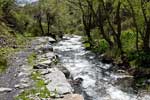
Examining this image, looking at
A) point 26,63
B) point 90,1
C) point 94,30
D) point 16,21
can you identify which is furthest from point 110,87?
point 16,21

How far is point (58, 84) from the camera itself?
15.8 meters

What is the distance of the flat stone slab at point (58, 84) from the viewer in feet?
48.4

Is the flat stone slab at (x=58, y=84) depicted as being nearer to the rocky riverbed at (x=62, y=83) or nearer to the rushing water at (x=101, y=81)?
the rocky riverbed at (x=62, y=83)

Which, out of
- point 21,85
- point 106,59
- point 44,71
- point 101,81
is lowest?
point 101,81

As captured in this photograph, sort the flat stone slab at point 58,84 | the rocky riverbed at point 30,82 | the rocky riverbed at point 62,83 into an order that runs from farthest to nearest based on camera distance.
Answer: the flat stone slab at point 58,84, the rocky riverbed at point 62,83, the rocky riverbed at point 30,82

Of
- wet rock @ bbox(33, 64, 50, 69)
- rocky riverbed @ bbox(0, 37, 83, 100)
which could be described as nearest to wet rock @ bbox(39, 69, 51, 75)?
rocky riverbed @ bbox(0, 37, 83, 100)

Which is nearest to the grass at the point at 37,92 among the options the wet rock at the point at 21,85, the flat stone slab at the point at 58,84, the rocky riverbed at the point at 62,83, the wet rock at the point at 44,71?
the rocky riverbed at the point at 62,83

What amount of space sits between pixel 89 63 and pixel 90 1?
291 inches

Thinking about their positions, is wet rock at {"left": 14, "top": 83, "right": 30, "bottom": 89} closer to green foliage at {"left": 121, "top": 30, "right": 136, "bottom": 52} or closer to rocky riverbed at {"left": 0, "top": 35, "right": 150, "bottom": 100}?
rocky riverbed at {"left": 0, "top": 35, "right": 150, "bottom": 100}

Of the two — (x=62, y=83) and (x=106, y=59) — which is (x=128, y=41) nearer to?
(x=106, y=59)

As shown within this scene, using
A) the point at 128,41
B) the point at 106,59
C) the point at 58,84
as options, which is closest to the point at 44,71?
the point at 58,84

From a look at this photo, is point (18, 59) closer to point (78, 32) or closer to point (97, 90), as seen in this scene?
point (97, 90)

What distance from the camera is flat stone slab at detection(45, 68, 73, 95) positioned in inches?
581

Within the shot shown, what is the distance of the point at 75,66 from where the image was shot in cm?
2709
